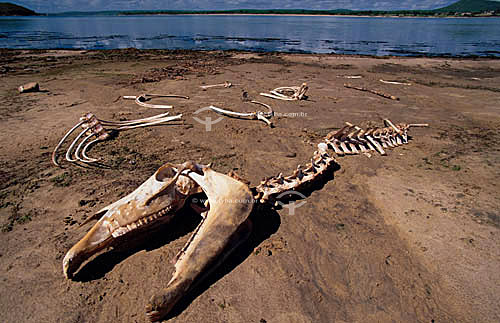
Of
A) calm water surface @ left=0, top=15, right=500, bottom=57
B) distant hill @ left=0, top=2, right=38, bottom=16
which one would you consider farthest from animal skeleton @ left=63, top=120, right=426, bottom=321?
distant hill @ left=0, top=2, right=38, bottom=16

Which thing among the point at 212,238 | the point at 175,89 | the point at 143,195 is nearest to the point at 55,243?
the point at 143,195

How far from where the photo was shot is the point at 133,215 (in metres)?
2.70

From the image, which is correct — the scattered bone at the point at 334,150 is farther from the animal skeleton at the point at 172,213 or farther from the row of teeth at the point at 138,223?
the row of teeth at the point at 138,223

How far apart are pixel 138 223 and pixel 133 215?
11cm

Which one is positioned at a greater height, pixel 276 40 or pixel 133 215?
pixel 276 40

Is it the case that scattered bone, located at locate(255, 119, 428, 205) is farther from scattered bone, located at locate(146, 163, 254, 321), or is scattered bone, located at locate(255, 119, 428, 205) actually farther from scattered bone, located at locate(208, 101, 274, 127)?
scattered bone, located at locate(208, 101, 274, 127)

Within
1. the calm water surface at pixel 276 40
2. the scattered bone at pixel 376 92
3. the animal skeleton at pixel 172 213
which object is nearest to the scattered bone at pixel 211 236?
the animal skeleton at pixel 172 213

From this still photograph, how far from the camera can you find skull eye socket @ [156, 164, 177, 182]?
3.06 meters

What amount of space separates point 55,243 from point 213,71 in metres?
13.8

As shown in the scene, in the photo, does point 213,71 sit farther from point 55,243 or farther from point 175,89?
point 55,243

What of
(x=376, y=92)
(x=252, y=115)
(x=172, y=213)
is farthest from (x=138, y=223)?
(x=376, y=92)

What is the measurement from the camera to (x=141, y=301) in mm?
2486

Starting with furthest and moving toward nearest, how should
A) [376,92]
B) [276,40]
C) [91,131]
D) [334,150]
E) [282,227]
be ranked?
[276,40] < [376,92] < [91,131] < [334,150] < [282,227]

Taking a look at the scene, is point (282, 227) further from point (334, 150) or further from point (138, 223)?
point (334, 150)
